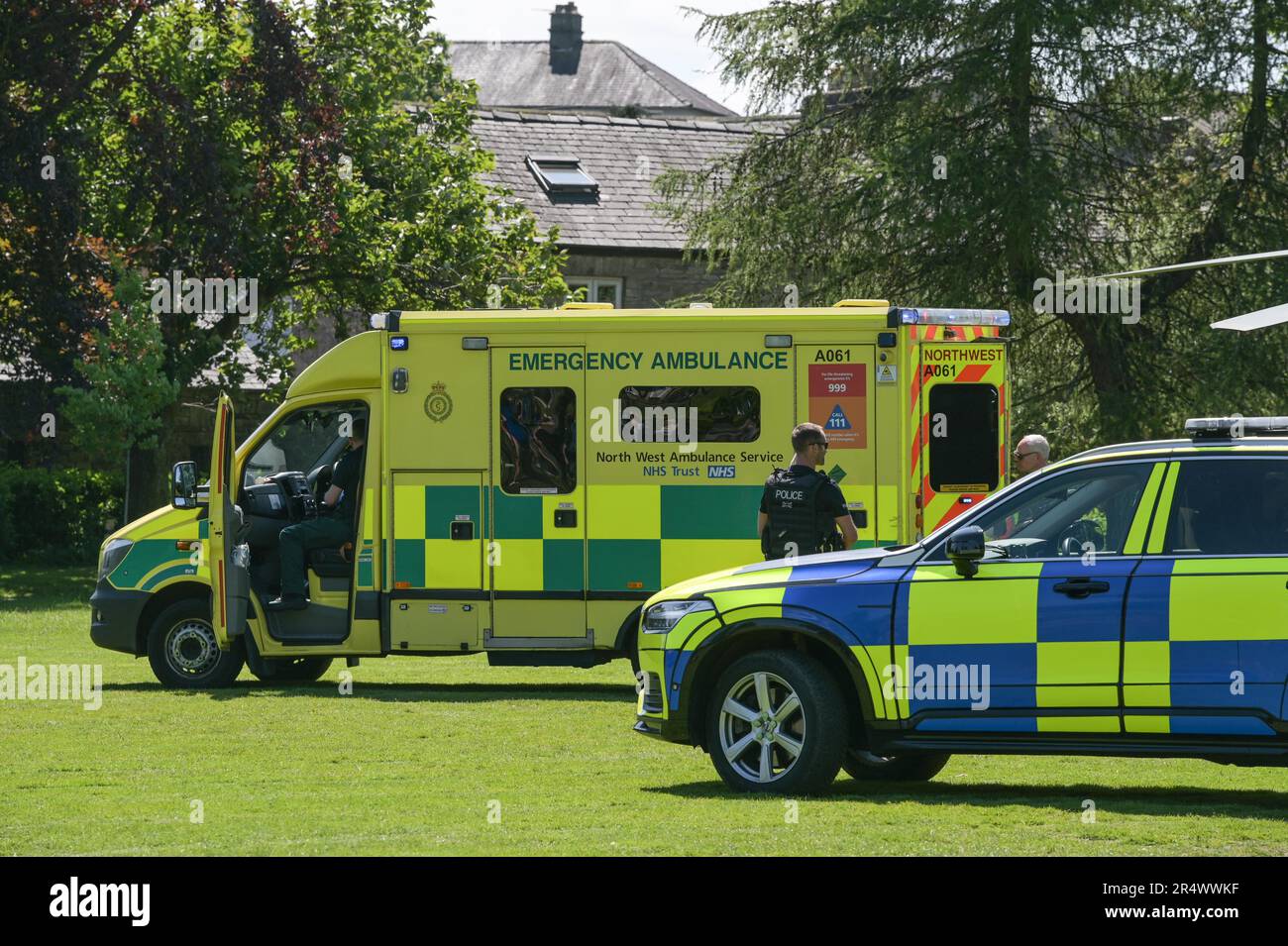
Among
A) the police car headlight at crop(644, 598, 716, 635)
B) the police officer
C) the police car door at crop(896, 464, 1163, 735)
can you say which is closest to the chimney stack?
the police officer

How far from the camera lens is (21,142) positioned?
26719 mm

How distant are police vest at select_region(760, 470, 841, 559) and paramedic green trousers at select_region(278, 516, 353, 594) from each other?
3.98 m

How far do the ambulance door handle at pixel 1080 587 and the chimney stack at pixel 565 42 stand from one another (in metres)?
70.1

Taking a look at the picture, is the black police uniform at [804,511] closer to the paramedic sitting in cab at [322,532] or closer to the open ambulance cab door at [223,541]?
the paramedic sitting in cab at [322,532]

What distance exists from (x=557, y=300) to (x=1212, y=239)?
13571 millimetres

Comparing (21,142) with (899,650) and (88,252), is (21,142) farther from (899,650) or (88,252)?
(899,650)

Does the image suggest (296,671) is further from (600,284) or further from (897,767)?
(600,284)

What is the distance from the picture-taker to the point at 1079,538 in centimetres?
876

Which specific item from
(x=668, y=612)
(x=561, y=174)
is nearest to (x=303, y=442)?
(x=668, y=612)

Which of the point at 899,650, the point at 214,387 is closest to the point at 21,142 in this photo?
the point at 214,387

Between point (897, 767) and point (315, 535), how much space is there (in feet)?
19.4

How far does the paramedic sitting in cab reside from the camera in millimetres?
14523

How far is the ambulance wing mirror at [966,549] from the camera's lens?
8.61 metres
